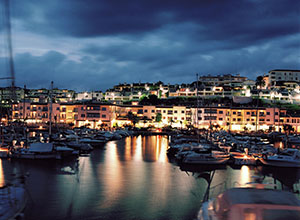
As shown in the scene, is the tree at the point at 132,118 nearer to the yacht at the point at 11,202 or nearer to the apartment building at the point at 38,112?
the apartment building at the point at 38,112

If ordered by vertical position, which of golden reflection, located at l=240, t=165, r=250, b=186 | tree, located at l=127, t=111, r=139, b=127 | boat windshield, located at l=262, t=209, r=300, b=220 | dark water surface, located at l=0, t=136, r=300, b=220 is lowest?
golden reflection, located at l=240, t=165, r=250, b=186

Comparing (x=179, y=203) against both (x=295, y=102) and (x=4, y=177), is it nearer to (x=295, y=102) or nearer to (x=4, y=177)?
(x=4, y=177)

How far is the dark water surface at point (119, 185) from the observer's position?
17.6m

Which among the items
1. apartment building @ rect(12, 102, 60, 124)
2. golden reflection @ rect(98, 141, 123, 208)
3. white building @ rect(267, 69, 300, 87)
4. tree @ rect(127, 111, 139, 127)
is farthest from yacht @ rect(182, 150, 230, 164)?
white building @ rect(267, 69, 300, 87)

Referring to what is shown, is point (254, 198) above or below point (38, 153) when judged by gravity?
above

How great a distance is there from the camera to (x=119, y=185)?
80.0 feet

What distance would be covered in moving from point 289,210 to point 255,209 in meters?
0.99

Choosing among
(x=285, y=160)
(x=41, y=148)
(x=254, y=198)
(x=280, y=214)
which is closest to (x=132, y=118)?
(x=41, y=148)

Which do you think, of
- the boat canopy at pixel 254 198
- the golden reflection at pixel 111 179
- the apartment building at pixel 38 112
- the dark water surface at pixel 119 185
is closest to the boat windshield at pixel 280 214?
the boat canopy at pixel 254 198

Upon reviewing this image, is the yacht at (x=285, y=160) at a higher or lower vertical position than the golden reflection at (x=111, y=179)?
higher

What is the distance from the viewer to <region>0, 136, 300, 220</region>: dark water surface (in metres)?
17.6

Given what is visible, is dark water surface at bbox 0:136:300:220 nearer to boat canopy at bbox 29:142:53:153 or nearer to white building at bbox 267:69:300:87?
boat canopy at bbox 29:142:53:153

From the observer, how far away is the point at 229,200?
10.4 meters

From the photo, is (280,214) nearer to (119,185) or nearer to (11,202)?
(11,202)
